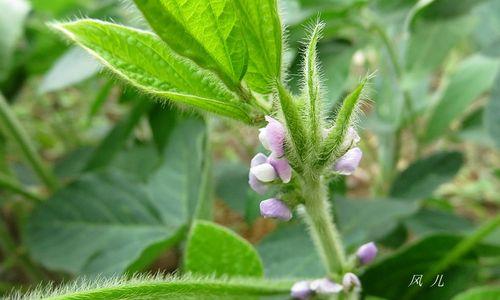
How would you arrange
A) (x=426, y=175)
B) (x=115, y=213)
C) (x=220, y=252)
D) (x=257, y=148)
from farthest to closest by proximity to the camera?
(x=426, y=175)
(x=115, y=213)
(x=257, y=148)
(x=220, y=252)

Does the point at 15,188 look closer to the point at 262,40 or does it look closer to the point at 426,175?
the point at 426,175

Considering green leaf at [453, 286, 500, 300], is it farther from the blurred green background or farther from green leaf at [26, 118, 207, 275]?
green leaf at [26, 118, 207, 275]

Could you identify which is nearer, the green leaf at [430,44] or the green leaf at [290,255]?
the green leaf at [290,255]

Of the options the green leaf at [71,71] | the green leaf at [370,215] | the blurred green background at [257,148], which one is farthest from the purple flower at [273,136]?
the green leaf at [71,71]

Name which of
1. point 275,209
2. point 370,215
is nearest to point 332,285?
point 275,209

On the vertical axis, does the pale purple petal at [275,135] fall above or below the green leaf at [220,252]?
above

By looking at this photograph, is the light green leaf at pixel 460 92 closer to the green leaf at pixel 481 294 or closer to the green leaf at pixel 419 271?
the green leaf at pixel 419 271
